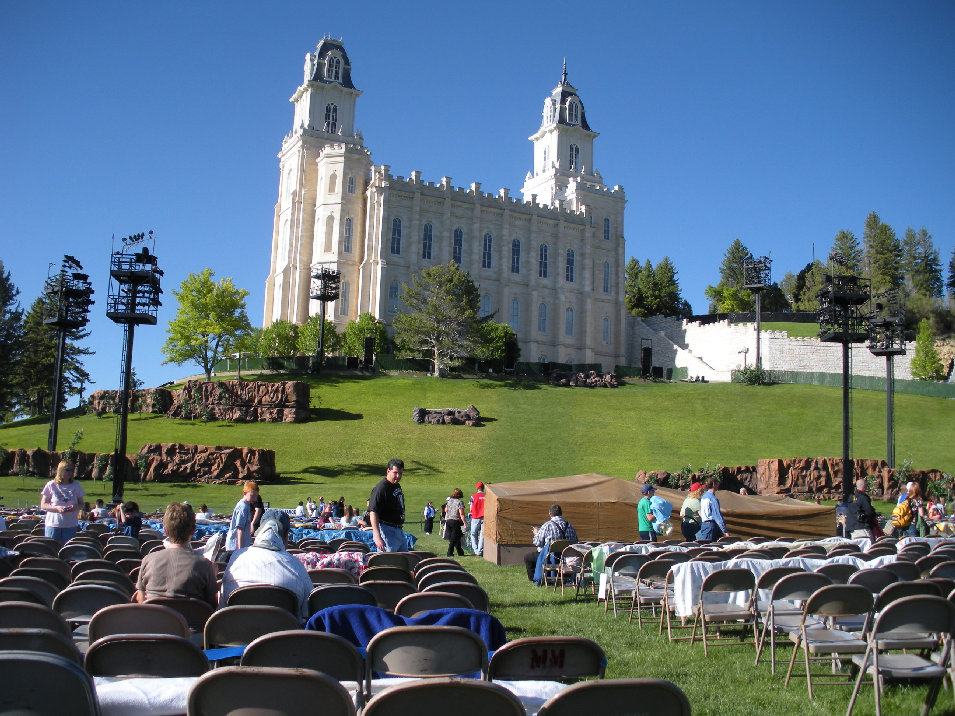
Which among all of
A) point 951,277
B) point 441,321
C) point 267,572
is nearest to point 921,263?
point 951,277

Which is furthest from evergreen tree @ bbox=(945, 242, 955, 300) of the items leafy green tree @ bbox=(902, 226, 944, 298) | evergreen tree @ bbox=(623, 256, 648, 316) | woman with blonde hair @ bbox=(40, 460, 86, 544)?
woman with blonde hair @ bbox=(40, 460, 86, 544)

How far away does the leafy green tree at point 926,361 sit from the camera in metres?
80.6

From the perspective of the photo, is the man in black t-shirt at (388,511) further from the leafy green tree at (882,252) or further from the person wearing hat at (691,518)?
the leafy green tree at (882,252)

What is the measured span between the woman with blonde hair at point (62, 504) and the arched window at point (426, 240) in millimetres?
71167

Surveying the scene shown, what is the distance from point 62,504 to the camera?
36.3 feet

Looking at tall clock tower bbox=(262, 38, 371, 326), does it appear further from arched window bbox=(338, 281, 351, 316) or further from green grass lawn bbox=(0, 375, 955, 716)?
green grass lawn bbox=(0, 375, 955, 716)

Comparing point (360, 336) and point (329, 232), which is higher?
point (329, 232)

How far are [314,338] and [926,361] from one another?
189ft

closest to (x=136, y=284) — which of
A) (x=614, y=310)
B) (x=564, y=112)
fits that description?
(x=614, y=310)

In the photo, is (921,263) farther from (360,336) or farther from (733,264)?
(360,336)

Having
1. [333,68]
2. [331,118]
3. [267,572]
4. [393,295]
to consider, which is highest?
[333,68]

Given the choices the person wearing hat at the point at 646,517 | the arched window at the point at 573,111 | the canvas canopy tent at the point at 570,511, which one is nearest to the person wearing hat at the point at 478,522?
the canvas canopy tent at the point at 570,511

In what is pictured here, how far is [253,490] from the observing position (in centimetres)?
1038

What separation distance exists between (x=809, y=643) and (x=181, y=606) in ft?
15.5
